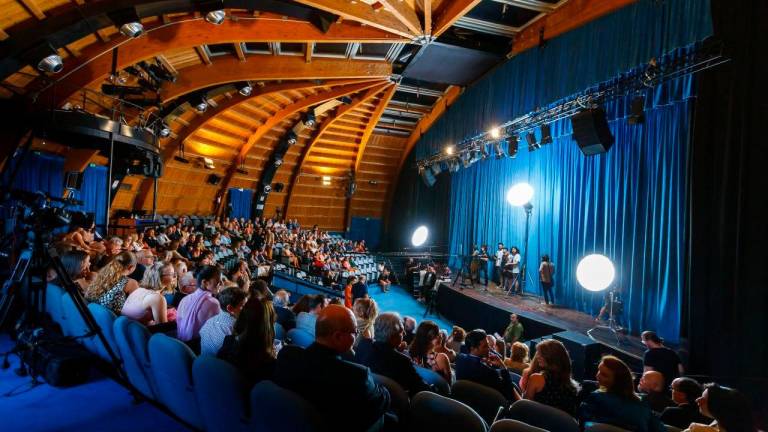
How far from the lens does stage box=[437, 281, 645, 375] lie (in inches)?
241

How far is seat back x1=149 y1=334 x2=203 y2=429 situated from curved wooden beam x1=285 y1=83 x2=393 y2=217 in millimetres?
10392

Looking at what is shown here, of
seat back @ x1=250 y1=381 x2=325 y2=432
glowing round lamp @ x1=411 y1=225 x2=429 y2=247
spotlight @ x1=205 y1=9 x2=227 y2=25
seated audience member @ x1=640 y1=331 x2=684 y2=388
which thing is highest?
spotlight @ x1=205 y1=9 x2=227 y2=25

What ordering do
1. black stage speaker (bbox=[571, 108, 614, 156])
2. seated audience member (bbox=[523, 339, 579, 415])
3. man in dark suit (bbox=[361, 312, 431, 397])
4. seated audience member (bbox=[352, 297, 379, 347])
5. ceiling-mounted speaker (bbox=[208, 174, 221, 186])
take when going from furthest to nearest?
1. ceiling-mounted speaker (bbox=[208, 174, 221, 186])
2. black stage speaker (bbox=[571, 108, 614, 156])
3. seated audience member (bbox=[352, 297, 379, 347])
4. seated audience member (bbox=[523, 339, 579, 415])
5. man in dark suit (bbox=[361, 312, 431, 397])

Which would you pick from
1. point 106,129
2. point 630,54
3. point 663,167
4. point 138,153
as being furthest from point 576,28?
point 138,153

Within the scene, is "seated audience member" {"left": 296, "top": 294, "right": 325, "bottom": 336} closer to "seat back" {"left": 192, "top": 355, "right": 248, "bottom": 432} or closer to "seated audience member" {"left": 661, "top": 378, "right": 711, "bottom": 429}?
"seat back" {"left": 192, "top": 355, "right": 248, "bottom": 432}

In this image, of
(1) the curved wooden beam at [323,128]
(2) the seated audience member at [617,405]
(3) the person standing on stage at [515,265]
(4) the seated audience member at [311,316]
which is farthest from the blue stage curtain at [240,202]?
(2) the seated audience member at [617,405]

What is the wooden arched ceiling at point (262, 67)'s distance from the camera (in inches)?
240

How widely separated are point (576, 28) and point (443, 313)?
7.36 metres

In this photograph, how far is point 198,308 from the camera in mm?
3156

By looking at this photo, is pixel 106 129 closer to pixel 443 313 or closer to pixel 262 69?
pixel 262 69

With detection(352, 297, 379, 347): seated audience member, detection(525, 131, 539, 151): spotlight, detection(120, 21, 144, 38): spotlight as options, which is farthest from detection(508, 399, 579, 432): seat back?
detection(525, 131, 539, 151): spotlight

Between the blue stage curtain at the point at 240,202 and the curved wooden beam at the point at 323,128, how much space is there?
1842mm

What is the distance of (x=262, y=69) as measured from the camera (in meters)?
9.29

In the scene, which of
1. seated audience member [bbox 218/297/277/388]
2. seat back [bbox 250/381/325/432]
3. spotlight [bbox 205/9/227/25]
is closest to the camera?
seat back [bbox 250/381/325/432]
